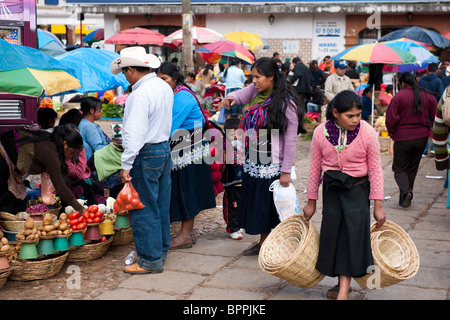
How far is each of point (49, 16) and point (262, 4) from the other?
9.16 meters

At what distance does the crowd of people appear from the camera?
432cm

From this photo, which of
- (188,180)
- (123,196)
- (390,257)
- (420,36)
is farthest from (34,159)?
(420,36)

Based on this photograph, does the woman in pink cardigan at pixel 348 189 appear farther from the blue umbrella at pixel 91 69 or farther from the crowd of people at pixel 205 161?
the blue umbrella at pixel 91 69

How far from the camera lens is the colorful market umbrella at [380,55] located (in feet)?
38.8

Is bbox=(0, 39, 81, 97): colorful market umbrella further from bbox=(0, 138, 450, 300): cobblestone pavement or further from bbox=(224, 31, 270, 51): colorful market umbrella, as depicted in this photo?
bbox=(224, 31, 270, 51): colorful market umbrella

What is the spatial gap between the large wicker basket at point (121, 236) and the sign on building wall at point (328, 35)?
18.0 m

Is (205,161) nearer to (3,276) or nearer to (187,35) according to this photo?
(3,276)

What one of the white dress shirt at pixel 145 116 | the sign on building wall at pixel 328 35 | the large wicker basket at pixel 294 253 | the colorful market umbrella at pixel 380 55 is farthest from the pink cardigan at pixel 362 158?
the sign on building wall at pixel 328 35

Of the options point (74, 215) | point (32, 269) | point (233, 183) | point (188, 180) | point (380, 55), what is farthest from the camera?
point (380, 55)

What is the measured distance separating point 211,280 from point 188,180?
122 cm

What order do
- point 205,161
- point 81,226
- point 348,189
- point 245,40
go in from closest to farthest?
1. point 348,189
2. point 81,226
3. point 205,161
4. point 245,40

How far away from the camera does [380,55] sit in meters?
11.9

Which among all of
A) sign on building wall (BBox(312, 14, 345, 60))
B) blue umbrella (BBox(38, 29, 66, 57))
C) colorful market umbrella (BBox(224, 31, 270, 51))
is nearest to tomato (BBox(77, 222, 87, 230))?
blue umbrella (BBox(38, 29, 66, 57))
